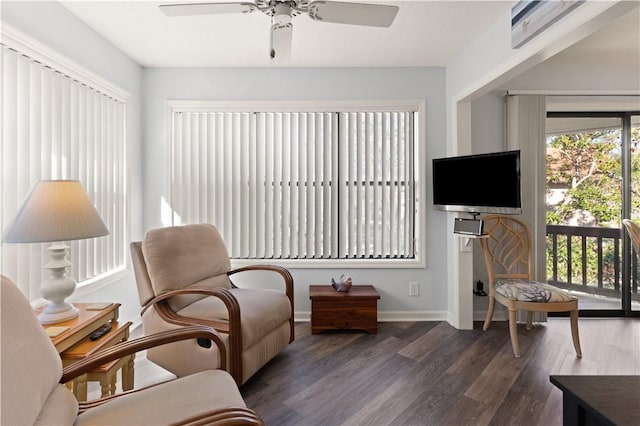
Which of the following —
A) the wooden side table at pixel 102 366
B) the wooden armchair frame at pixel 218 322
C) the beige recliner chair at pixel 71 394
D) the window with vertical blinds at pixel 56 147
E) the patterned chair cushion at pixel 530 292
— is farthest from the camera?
the patterned chair cushion at pixel 530 292

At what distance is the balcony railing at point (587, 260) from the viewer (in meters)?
3.30

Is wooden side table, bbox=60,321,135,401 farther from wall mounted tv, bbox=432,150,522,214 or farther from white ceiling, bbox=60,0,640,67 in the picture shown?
wall mounted tv, bbox=432,150,522,214

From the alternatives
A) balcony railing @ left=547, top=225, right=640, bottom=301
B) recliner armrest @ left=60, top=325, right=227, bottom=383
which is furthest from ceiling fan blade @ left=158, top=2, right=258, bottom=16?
balcony railing @ left=547, top=225, right=640, bottom=301

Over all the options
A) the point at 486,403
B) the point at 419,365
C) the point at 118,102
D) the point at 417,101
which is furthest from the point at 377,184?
the point at 118,102

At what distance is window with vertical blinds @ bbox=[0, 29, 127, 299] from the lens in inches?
71.0

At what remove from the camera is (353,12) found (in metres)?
1.69

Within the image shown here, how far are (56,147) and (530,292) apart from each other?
3.63 m

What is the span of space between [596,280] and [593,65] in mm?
2207

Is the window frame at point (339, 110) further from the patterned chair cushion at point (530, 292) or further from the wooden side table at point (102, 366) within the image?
the wooden side table at point (102, 366)

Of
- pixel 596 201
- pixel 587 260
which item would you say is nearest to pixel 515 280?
pixel 587 260

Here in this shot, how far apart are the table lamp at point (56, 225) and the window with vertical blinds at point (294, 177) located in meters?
1.55

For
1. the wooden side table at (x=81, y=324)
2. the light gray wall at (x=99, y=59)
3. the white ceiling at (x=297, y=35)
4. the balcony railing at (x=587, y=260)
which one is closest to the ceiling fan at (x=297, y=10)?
the white ceiling at (x=297, y=35)

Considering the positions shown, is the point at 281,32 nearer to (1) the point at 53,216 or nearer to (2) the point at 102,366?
(1) the point at 53,216

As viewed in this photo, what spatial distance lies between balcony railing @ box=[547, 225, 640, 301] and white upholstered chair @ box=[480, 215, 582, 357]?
0.59m
